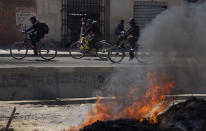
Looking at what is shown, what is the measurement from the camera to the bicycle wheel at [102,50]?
1386cm

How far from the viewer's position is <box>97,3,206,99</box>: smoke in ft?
18.5

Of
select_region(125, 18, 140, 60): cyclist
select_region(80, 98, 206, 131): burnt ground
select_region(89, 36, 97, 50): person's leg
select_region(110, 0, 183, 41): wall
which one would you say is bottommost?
select_region(80, 98, 206, 131): burnt ground

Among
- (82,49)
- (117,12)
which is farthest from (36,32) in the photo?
(117,12)

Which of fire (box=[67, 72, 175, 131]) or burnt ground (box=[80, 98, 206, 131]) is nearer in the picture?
burnt ground (box=[80, 98, 206, 131])

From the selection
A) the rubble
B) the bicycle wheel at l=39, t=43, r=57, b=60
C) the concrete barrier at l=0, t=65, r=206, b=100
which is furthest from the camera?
the bicycle wheel at l=39, t=43, r=57, b=60

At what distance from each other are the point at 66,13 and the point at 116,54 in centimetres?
931

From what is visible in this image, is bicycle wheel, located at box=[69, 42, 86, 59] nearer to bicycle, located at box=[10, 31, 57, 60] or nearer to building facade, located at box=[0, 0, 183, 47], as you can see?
bicycle, located at box=[10, 31, 57, 60]

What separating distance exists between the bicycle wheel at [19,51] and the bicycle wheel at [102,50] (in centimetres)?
299

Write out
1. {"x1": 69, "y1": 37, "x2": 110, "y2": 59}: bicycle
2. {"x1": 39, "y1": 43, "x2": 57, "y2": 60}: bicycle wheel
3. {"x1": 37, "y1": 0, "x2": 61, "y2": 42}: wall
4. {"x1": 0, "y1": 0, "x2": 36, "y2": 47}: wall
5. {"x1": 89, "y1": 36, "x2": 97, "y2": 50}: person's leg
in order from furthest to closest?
{"x1": 37, "y1": 0, "x2": 61, "y2": 42}: wall
{"x1": 0, "y1": 0, "x2": 36, "y2": 47}: wall
{"x1": 89, "y1": 36, "x2": 97, "y2": 50}: person's leg
{"x1": 69, "y1": 37, "x2": 110, "y2": 59}: bicycle
{"x1": 39, "y1": 43, "x2": 57, "y2": 60}: bicycle wheel

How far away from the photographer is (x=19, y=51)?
13273 mm

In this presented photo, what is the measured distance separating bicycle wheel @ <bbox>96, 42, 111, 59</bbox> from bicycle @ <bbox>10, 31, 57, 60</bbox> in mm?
1857

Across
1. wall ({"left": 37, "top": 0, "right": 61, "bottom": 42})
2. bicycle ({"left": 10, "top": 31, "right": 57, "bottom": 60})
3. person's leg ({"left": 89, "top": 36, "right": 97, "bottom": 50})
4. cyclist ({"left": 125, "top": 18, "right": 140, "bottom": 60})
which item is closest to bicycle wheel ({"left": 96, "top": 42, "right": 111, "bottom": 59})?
person's leg ({"left": 89, "top": 36, "right": 97, "bottom": 50})

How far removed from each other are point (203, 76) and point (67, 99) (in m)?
3.10

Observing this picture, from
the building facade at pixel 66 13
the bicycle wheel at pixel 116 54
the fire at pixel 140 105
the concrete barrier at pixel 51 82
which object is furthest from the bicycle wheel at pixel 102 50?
the fire at pixel 140 105
